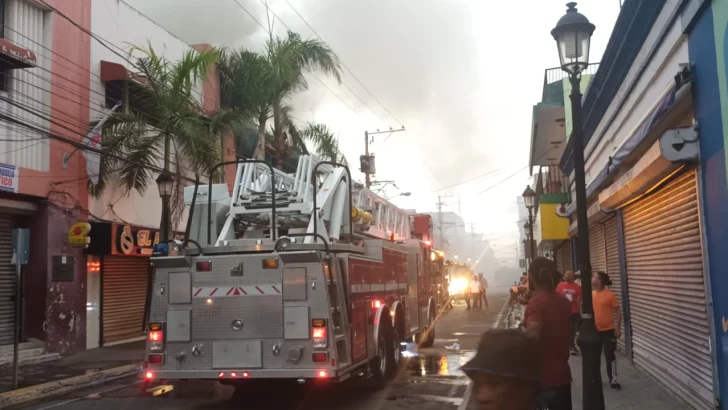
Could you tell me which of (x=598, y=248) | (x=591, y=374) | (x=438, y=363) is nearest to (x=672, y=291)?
(x=591, y=374)

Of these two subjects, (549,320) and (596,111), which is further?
(596,111)

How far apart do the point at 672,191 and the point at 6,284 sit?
43.9 ft

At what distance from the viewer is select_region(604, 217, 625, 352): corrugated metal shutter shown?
12879mm

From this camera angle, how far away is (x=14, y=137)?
14.1 meters

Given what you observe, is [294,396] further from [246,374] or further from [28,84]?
[28,84]

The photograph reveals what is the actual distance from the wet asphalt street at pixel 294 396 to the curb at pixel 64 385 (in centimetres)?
29

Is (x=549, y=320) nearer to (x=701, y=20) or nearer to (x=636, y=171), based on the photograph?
(x=701, y=20)

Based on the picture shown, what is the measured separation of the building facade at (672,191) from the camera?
650 centimetres

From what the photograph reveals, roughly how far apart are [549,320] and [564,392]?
1.75 ft

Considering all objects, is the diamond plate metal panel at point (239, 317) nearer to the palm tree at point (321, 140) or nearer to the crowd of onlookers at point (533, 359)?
the crowd of onlookers at point (533, 359)

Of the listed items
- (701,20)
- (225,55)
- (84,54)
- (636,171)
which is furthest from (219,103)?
(701,20)

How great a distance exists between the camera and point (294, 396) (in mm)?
9531

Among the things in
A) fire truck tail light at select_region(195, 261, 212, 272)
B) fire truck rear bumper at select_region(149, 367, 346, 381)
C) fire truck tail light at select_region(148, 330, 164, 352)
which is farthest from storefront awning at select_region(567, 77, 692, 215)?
fire truck tail light at select_region(148, 330, 164, 352)

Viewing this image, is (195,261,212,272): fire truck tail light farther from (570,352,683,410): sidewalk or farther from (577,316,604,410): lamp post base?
(570,352,683,410): sidewalk
